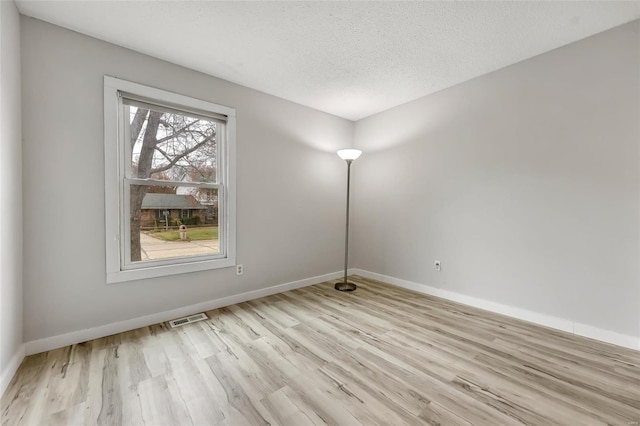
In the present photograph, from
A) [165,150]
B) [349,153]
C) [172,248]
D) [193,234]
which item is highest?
[349,153]

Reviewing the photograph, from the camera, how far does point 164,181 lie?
100.0 inches

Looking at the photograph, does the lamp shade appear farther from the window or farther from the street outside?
the street outside

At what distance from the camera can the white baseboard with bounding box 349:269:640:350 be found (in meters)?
2.05

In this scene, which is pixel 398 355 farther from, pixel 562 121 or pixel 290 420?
pixel 562 121

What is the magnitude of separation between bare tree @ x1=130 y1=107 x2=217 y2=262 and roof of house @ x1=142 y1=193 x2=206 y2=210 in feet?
0.19

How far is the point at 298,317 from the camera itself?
262cm

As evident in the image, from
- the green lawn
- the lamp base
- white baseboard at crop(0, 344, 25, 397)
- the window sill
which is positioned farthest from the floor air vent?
the lamp base

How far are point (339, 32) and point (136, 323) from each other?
3047mm

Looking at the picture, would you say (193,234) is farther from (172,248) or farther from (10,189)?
(10,189)

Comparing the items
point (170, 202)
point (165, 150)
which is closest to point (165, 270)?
point (170, 202)

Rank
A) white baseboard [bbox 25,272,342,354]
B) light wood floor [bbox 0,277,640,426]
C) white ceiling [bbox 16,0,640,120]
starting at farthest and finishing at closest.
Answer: white baseboard [bbox 25,272,342,354]
white ceiling [bbox 16,0,640,120]
light wood floor [bbox 0,277,640,426]

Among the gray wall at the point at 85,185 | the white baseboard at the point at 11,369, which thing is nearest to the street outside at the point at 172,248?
the gray wall at the point at 85,185

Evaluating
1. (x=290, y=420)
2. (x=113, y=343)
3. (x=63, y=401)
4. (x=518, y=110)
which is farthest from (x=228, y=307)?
(x=518, y=110)

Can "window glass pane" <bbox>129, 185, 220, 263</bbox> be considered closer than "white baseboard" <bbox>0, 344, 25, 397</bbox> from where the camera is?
No
